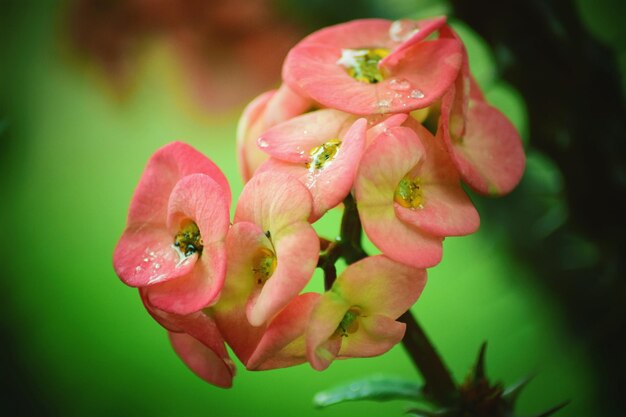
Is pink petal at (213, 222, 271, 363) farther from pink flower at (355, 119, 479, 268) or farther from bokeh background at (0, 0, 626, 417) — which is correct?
bokeh background at (0, 0, 626, 417)

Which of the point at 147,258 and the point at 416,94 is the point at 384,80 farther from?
the point at 147,258

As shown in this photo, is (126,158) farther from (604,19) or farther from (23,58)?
(604,19)

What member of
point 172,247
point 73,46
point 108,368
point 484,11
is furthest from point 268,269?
point 73,46

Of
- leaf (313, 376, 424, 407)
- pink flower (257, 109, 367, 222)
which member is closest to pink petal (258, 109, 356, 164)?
pink flower (257, 109, 367, 222)

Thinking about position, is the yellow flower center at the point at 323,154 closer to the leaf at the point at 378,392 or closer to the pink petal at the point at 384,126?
the pink petal at the point at 384,126

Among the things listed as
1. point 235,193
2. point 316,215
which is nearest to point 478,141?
point 316,215
